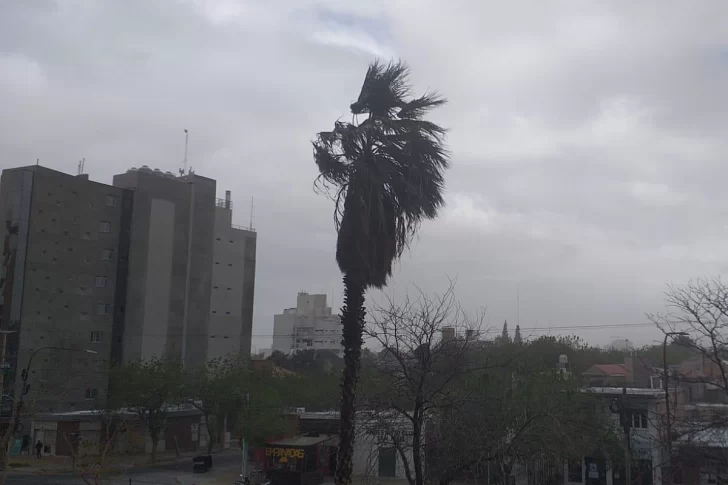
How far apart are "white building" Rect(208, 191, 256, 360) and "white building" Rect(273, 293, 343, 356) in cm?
5802

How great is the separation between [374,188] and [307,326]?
145 meters

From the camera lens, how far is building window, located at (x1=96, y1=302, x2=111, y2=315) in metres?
71.6

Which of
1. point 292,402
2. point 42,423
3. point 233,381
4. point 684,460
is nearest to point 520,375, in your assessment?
point 684,460

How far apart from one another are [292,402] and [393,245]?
46909 millimetres

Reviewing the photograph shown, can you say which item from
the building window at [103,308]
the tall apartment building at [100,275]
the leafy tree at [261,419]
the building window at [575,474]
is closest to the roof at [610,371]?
the building window at [575,474]

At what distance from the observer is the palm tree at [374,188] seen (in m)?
17.8

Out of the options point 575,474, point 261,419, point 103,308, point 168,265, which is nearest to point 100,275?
point 103,308

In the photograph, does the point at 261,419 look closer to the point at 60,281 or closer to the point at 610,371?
the point at 610,371

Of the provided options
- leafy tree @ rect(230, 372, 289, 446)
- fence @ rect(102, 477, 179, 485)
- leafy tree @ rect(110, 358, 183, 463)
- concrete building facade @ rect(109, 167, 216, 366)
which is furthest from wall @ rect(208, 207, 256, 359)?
fence @ rect(102, 477, 179, 485)

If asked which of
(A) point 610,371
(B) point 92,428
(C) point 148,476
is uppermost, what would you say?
(A) point 610,371

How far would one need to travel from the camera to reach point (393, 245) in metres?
18.5

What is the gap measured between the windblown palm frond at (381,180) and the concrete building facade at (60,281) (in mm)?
49894

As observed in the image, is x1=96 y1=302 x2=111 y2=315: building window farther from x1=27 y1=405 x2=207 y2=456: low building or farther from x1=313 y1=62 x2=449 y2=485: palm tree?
x1=313 y1=62 x2=449 y2=485: palm tree

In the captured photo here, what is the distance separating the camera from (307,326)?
16050 centimetres
